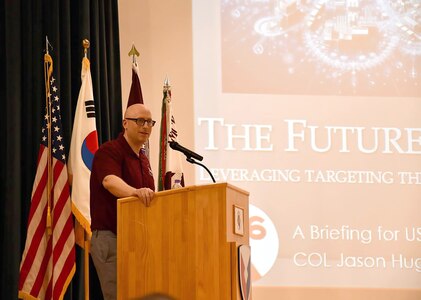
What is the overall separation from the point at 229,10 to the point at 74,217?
83.4 inches

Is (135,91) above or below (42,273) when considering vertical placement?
above

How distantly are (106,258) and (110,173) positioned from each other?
1.40 ft

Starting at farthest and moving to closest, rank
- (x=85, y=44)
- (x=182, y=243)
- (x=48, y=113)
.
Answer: (x=85, y=44) < (x=48, y=113) < (x=182, y=243)

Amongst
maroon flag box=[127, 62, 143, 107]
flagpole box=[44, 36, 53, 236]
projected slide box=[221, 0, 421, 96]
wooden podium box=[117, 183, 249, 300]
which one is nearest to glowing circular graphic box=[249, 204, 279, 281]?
projected slide box=[221, 0, 421, 96]

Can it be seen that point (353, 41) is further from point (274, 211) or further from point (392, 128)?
point (274, 211)

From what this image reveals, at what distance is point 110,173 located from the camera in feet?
12.5

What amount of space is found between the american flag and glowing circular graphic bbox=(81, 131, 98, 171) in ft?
0.49

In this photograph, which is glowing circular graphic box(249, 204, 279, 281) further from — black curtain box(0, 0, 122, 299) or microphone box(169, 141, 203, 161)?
microphone box(169, 141, 203, 161)

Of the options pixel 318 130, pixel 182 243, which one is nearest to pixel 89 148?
pixel 318 130

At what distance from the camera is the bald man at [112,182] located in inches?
148

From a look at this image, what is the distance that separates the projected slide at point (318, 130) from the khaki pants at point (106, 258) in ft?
6.80

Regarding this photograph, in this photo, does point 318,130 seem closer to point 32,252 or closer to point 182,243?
point 32,252

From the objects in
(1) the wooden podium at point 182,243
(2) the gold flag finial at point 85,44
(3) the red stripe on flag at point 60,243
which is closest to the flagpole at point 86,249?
(2) the gold flag finial at point 85,44

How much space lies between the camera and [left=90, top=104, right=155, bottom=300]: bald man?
12.4 ft
